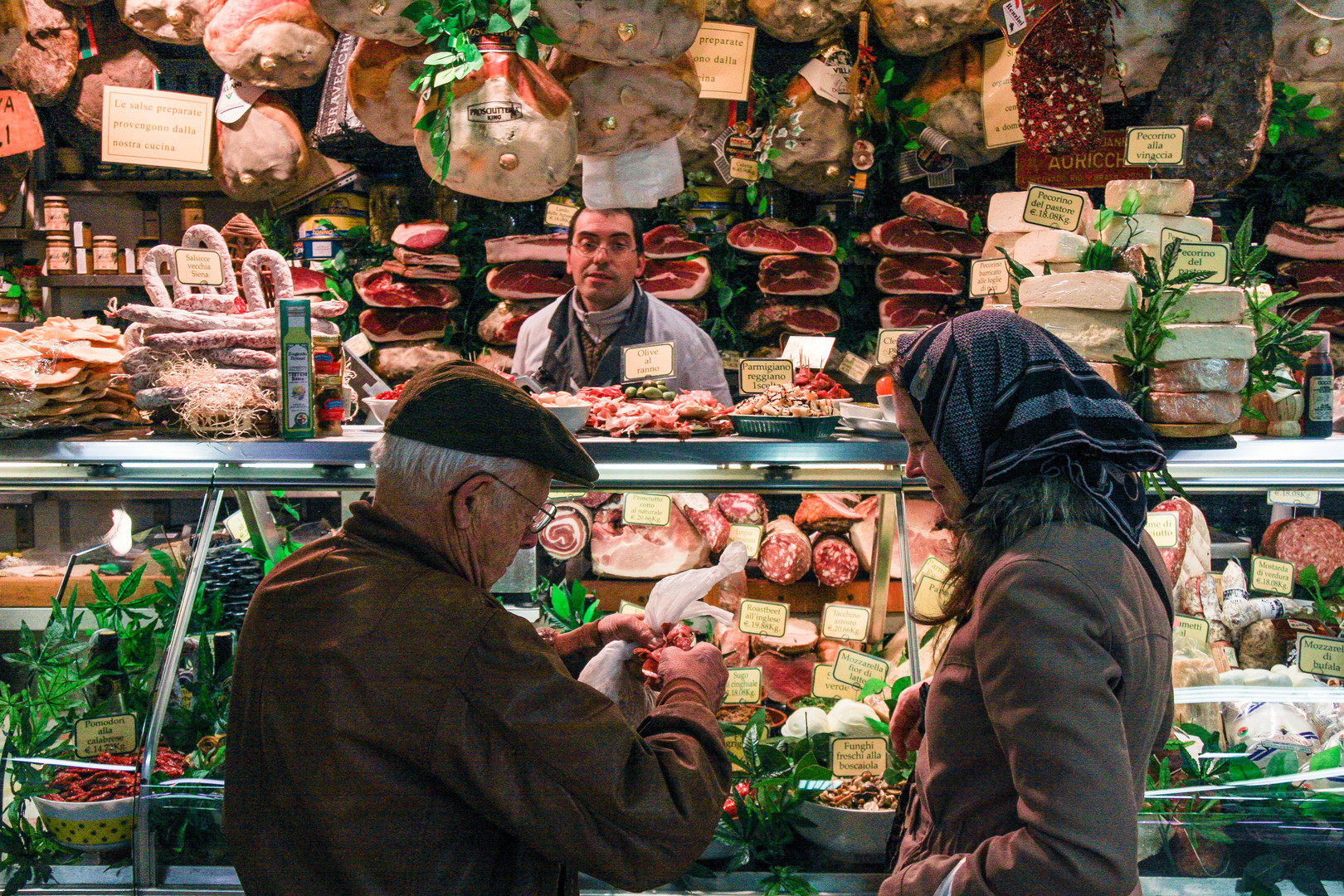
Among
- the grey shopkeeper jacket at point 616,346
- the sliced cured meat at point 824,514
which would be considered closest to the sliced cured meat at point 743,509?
the sliced cured meat at point 824,514

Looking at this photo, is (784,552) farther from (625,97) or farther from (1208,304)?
(625,97)

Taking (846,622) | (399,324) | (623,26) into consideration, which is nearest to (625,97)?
(623,26)

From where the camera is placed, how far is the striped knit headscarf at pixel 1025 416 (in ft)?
4.88

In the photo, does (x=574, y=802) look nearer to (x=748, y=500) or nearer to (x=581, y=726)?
(x=581, y=726)

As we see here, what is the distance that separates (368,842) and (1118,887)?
3.66 feet

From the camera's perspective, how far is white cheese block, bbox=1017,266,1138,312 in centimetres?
253

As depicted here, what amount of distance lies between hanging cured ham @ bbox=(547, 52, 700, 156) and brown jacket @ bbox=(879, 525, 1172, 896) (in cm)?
239

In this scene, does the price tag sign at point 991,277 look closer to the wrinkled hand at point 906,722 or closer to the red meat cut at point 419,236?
the wrinkled hand at point 906,722

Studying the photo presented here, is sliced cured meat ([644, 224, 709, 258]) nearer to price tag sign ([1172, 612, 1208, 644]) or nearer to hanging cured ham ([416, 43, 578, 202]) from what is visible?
hanging cured ham ([416, 43, 578, 202])

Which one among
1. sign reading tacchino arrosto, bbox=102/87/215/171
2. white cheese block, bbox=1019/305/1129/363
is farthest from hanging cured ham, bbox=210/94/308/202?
white cheese block, bbox=1019/305/1129/363

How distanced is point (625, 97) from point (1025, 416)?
7.51ft

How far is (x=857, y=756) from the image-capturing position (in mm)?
2479

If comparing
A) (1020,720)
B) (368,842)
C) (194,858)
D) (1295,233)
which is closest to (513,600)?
(194,858)

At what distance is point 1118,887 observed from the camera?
140cm
